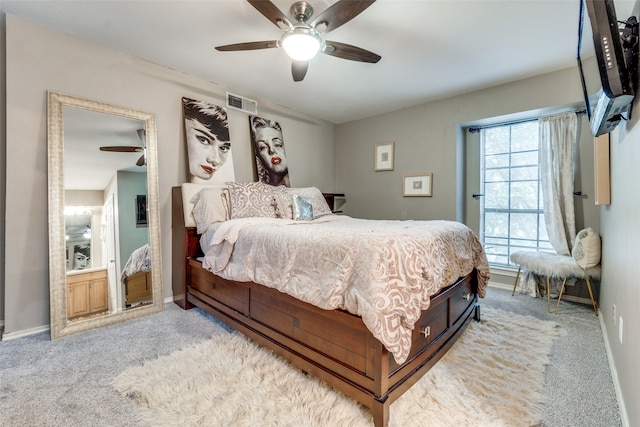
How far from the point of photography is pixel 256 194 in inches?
116

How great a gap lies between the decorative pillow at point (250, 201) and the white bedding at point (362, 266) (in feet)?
1.58

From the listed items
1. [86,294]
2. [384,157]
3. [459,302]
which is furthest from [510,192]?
[86,294]

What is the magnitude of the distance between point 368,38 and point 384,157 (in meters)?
2.15

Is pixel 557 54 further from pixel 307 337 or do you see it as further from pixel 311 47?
pixel 307 337

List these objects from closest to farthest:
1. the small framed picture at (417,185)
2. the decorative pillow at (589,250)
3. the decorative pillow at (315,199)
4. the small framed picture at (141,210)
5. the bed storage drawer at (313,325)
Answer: the bed storage drawer at (313,325)
the decorative pillow at (589,250)
the small framed picture at (141,210)
the decorative pillow at (315,199)
the small framed picture at (417,185)

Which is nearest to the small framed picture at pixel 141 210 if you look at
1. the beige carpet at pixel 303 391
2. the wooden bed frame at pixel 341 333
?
the wooden bed frame at pixel 341 333

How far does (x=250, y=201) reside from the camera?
2871mm

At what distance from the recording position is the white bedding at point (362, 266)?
133 centimetres

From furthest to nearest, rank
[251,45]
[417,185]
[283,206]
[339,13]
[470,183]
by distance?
[417,185]
[470,183]
[283,206]
[251,45]
[339,13]

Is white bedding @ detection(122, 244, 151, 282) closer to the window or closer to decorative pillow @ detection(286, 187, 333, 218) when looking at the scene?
decorative pillow @ detection(286, 187, 333, 218)

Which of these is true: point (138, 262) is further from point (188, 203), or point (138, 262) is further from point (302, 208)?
point (302, 208)

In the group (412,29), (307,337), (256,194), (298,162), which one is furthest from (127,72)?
(307,337)

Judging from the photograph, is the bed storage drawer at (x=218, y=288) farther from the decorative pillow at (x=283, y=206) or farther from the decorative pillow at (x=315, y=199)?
the decorative pillow at (x=315, y=199)

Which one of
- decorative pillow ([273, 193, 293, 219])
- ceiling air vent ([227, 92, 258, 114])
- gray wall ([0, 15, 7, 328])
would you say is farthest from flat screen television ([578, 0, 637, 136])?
gray wall ([0, 15, 7, 328])
